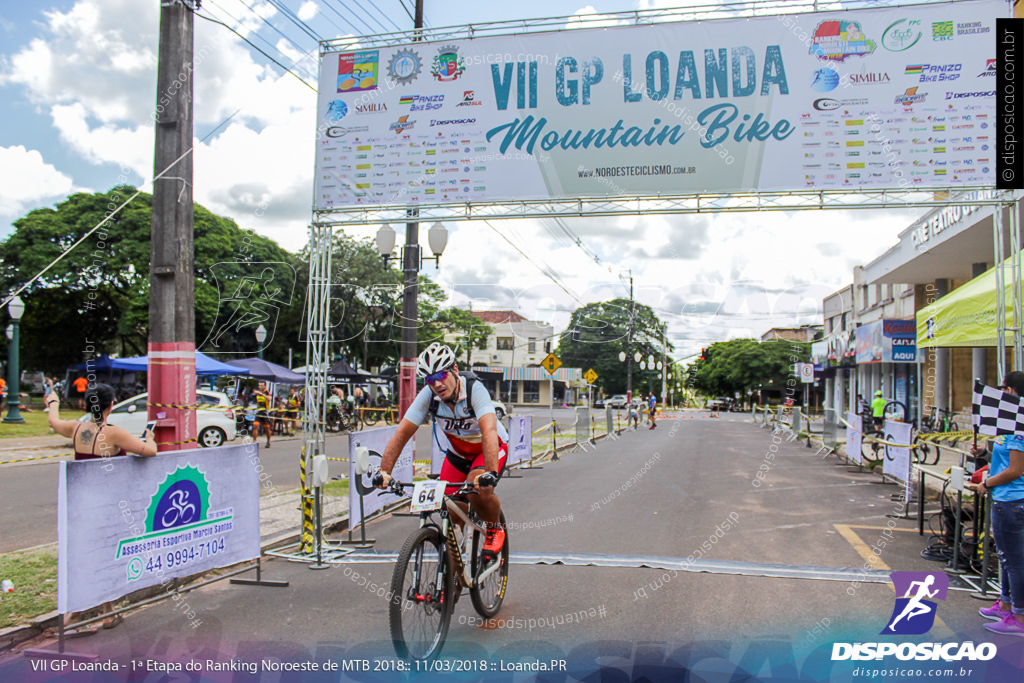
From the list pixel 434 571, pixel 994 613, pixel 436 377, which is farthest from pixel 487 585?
pixel 994 613

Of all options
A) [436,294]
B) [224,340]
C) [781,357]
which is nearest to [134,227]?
[224,340]

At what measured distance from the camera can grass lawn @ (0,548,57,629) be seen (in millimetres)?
5098

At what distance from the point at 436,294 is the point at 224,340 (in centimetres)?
1355

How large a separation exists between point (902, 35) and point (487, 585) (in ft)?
28.7

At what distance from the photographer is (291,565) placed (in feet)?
22.5

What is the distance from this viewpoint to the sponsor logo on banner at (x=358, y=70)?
10406mm

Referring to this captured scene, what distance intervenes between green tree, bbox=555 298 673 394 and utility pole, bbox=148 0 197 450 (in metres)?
68.8

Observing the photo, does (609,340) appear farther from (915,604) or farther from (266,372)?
(915,604)

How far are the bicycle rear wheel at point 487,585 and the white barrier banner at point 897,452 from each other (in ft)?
28.5

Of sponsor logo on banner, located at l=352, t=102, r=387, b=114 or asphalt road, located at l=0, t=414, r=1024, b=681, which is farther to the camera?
sponsor logo on banner, located at l=352, t=102, r=387, b=114

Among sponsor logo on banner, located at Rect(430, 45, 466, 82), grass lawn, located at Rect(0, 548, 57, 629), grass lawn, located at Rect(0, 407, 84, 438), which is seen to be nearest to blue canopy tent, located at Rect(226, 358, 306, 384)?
grass lawn, located at Rect(0, 407, 84, 438)

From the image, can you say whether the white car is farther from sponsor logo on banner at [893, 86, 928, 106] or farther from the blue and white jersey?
sponsor logo on banner at [893, 86, 928, 106]

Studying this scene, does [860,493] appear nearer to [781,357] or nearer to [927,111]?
[927,111]

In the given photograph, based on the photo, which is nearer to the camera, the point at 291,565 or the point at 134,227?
the point at 291,565
